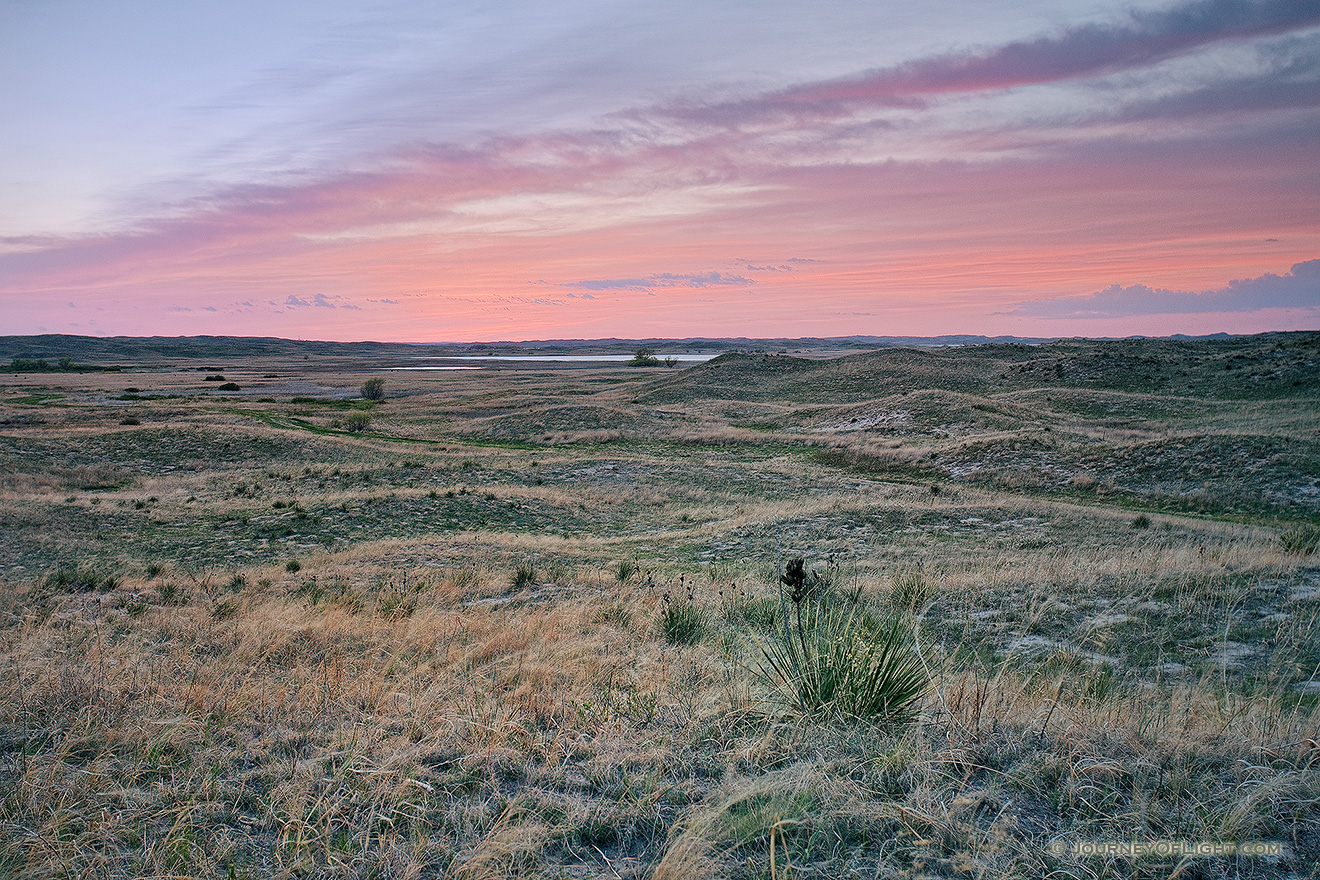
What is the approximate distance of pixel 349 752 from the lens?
392cm

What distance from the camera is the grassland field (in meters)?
3.13

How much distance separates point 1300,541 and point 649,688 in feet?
42.1

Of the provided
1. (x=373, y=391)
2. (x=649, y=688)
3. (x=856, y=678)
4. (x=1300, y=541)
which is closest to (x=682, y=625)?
(x=649, y=688)

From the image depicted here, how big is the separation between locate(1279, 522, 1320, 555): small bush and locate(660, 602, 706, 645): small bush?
10183 millimetres

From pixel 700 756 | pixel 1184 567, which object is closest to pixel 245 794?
pixel 700 756

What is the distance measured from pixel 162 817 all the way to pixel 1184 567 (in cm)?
1219

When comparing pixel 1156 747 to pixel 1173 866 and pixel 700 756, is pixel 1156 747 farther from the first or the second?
pixel 700 756

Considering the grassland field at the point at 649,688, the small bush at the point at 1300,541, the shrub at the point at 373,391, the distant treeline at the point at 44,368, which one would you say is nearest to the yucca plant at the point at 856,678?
the grassland field at the point at 649,688

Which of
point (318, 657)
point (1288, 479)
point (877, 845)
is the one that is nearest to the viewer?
point (877, 845)

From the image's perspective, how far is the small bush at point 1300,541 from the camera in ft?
37.0

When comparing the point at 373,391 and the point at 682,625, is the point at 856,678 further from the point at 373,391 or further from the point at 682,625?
the point at 373,391

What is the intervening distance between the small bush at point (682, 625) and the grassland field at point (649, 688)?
0.05 m

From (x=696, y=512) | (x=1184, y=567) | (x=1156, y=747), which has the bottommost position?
(x=696, y=512)

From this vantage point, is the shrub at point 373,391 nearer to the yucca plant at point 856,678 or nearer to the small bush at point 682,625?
the small bush at point 682,625
